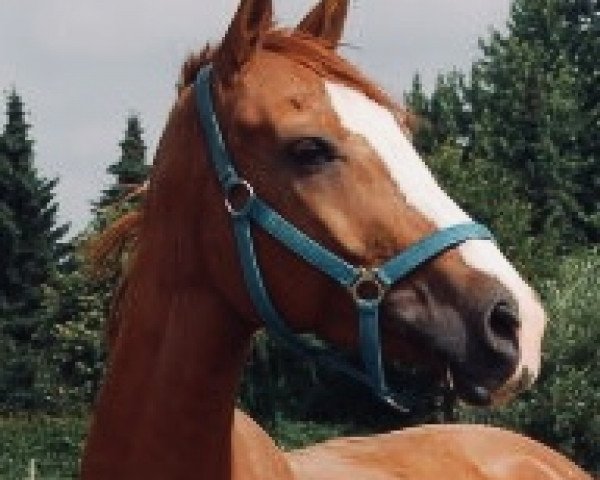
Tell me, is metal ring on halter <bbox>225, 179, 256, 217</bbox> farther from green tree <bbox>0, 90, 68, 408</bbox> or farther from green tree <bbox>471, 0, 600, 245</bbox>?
green tree <bbox>0, 90, 68, 408</bbox>

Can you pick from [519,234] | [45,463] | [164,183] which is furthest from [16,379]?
[164,183]

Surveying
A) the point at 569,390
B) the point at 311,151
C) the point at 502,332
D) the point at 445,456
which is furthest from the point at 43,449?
the point at 502,332

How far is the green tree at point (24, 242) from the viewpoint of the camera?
48.1 metres

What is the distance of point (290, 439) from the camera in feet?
96.7

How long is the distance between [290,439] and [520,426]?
436 cm

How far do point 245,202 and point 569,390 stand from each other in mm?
26799

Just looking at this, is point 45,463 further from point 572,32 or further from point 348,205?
point 572,32

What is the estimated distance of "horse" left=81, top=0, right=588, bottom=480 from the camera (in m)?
3.66

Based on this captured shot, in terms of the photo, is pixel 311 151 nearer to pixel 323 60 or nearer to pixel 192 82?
pixel 323 60

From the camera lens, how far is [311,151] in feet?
12.8

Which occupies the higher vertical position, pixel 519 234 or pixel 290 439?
pixel 519 234

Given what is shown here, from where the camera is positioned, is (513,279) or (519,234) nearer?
(513,279)

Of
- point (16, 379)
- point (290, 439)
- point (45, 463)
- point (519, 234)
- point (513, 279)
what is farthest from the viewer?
point (16, 379)

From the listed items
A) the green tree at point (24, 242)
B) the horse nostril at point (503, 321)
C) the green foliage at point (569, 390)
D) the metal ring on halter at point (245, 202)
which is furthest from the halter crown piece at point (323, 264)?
the green tree at point (24, 242)
